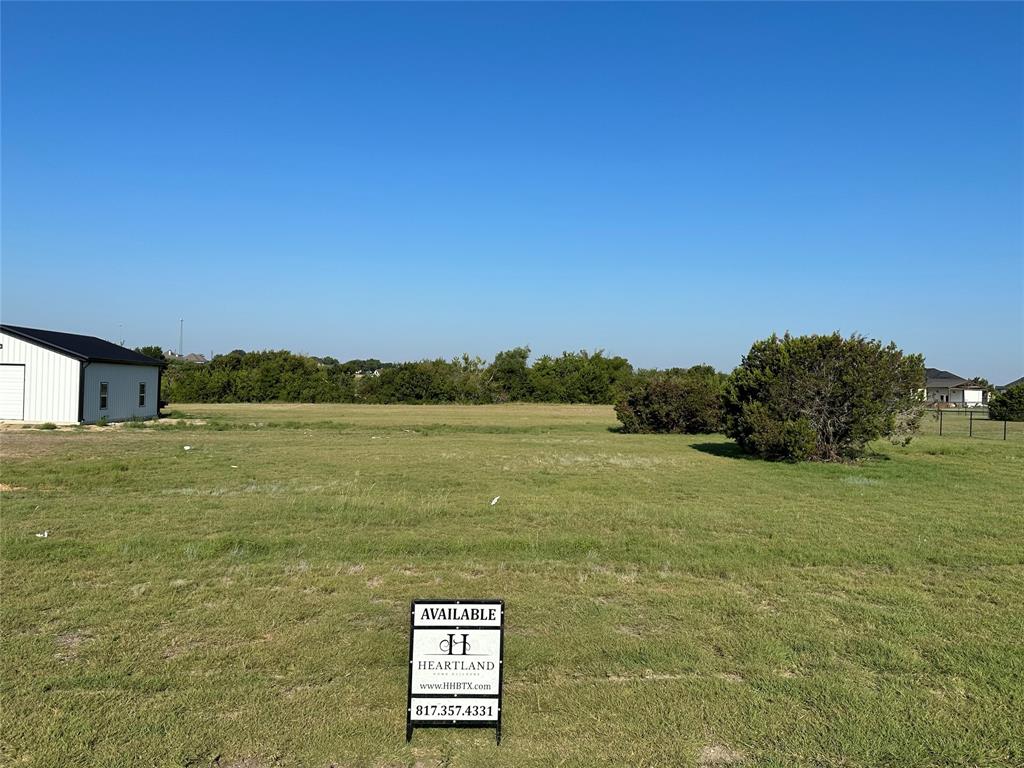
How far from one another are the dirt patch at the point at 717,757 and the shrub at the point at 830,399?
15285 millimetres

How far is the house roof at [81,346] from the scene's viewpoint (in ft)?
84.8

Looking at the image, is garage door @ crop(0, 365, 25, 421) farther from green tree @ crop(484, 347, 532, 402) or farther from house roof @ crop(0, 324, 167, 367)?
green tree @ crop(484, 347, 532, 402)

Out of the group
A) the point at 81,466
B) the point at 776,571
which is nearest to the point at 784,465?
the point at 776,571

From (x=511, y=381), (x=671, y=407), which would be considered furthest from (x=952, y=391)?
(x=671, y=407)

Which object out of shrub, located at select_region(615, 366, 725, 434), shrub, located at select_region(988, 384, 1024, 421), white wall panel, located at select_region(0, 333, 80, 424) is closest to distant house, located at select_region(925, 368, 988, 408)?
shrub, located at select_region(988, 384, 1024, 421)

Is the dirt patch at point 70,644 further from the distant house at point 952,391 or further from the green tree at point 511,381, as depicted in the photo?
the distant house at point 952,391

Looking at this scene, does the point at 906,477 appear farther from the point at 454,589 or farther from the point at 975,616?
the point at 454,589

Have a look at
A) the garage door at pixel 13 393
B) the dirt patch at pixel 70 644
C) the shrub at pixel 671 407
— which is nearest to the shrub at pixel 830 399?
the shrub at pixel 671 407

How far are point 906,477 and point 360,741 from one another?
14.1 m

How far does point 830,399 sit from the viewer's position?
714 inches

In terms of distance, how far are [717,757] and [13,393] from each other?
30010 mm

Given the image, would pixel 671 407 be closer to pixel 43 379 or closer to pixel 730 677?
pixel 43 379

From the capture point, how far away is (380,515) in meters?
9.54

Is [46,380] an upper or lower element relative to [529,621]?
upper
